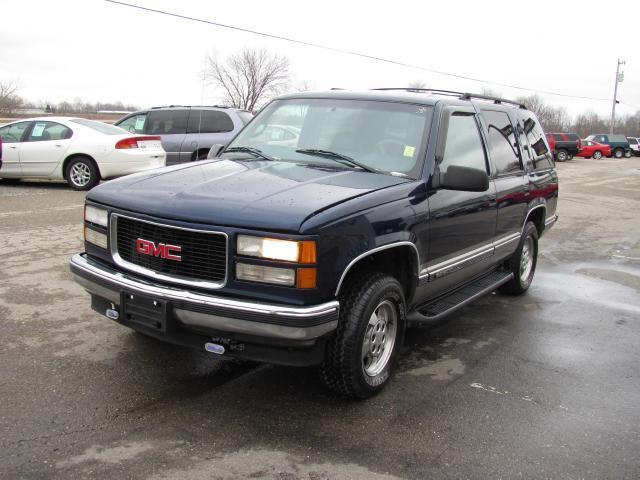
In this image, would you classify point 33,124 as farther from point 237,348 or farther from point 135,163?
point 237,348

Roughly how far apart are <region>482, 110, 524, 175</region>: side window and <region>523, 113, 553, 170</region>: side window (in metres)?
0.45

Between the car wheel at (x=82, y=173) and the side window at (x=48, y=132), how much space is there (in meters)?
0.57

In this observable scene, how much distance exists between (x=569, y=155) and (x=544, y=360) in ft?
120

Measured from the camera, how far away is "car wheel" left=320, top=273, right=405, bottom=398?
3.41 m

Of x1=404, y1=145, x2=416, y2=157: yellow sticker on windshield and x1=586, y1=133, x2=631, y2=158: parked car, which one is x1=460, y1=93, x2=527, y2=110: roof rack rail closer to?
x1=404, y1=145, x2=416, y2=157: yellow sticker on windshield

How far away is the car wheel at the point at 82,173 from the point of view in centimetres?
1212

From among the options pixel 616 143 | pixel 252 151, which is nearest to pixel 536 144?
pixel 252 151

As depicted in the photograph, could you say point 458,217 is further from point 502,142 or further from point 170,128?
point 170,128

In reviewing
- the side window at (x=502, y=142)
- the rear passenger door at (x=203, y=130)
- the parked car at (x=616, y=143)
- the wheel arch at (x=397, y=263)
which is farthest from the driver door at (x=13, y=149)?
the parked car at (x=616, y=143)

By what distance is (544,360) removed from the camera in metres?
4.54

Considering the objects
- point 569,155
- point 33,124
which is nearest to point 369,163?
point 33,124

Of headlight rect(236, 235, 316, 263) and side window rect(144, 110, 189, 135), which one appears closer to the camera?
headlight rect(236, 235, 316, 263)

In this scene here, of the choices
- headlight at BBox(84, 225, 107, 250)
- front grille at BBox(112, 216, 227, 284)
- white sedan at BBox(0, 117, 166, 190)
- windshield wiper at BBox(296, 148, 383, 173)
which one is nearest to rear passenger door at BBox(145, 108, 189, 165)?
white sedan at BBox(0, 117, 166, 190)

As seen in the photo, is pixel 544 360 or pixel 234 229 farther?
pixel 544 360
